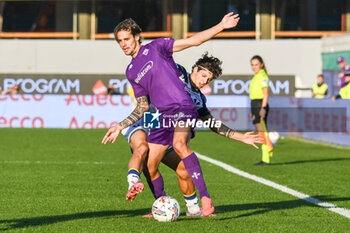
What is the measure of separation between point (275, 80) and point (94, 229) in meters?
25.4

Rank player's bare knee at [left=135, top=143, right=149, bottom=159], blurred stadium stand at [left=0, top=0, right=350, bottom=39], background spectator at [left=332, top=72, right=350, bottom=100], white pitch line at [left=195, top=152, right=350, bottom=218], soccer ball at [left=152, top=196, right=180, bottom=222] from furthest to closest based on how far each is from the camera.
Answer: blurred stadium stand at [left=0, top=0, right=350, bottom=39], background spectator at [left=332, top=72, right=350, bottom=100], white pitch line at [left=195, top=152, right=350, bottom=218], player's bare knee at [left=135, top=143, right=149, bottom=159], soccer ball at [left=152, top=196, right=180, bottom=222]

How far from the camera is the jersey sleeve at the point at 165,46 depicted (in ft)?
24.8

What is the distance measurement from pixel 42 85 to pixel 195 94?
2520 cm

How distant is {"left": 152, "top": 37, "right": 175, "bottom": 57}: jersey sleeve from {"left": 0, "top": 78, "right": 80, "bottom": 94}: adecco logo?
24.9 meters

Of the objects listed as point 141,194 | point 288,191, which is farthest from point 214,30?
point 288,191

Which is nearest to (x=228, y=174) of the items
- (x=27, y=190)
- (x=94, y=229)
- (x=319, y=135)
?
(x=27, y=190)

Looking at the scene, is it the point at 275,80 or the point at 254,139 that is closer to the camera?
the point at 254,139

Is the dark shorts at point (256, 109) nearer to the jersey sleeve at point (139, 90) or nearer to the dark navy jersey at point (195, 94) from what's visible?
the dark navy jersey at point (195, 94)

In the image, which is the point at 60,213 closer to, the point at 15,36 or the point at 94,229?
the point at 94,229

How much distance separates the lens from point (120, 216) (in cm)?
816

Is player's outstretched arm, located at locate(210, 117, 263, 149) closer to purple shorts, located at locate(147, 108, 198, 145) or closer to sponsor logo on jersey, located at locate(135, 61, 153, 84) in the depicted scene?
purple shorts, located at locate(147, 108, 198, 145)

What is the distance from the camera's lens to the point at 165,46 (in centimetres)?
757

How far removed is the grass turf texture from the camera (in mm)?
7605

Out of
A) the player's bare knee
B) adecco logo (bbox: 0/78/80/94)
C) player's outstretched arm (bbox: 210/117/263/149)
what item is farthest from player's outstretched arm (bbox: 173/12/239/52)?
adecco logo (bbox: 0/78/80/94)
